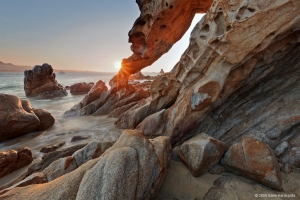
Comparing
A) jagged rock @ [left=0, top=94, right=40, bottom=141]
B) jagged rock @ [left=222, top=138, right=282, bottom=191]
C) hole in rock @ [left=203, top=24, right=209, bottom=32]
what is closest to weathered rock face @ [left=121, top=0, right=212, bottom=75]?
hole in rock @ [left=203, top=24, right=209, bottom=32]

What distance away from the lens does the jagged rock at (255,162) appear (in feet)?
11.6

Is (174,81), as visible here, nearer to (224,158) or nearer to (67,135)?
(224,158)

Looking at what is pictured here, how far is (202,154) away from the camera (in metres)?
4.00

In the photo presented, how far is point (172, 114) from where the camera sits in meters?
6.84

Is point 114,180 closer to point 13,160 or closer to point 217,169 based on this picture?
point 217,169

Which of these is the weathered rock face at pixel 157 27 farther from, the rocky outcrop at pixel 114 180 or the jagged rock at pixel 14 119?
the rocky outcrop at pixel 114 180

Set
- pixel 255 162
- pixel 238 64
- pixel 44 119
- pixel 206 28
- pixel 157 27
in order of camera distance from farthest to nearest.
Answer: pixel 44 119
pixel 157 27
pixel 206 28
pixel 238 64
pixel 255 162

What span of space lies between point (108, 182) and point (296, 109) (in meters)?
5.40

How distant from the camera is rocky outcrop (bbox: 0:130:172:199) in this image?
2.93 meters

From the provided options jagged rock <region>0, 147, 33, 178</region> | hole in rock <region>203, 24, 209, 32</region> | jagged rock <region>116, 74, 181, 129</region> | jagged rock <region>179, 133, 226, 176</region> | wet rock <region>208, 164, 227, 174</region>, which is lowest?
jagged rock <region>0, 147, 33, 178</region>

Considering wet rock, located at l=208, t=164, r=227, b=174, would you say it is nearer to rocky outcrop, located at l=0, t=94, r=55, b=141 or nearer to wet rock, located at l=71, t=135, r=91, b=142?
wet rock, located at l=71, t=135, r=91, b=142

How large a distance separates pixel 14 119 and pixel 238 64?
12609 millimetres

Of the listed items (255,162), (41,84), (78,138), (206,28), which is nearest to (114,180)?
(255,162)

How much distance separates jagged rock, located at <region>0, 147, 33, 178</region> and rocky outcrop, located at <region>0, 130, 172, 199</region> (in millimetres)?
3803
